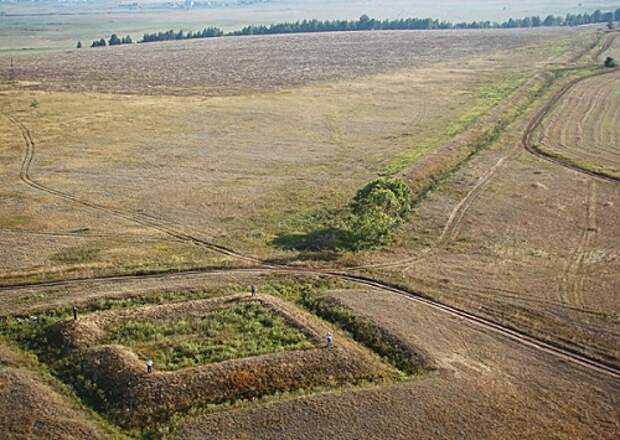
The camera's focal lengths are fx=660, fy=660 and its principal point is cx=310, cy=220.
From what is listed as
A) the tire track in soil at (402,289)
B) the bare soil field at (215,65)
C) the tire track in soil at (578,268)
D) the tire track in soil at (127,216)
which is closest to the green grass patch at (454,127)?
the tire track in soil at (402,289)

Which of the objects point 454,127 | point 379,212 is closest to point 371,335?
point 379,212

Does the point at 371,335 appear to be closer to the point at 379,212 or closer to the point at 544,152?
the point at 379,212

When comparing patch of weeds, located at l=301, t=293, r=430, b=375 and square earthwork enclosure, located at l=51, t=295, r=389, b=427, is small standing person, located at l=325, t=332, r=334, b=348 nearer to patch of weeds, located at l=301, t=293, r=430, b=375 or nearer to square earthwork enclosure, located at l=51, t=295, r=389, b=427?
square earthwork enclosure, located at l=51, t=295, r=389, b=427

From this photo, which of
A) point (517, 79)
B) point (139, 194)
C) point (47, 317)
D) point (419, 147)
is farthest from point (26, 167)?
point (517, 79)

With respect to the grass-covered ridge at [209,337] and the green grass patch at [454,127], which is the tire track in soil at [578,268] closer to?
the grass-covered ridge at [209,337]

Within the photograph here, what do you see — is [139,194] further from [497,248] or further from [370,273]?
[497,248]

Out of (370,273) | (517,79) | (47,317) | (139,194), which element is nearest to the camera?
(47,317)

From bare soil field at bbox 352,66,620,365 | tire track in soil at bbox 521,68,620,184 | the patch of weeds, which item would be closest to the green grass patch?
bare soil field at bbox 352,66,620,365

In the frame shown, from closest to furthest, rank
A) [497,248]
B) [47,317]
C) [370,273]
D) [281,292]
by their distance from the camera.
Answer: [47,317]
[281,292]
[370,273]
[497,248]
